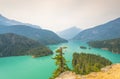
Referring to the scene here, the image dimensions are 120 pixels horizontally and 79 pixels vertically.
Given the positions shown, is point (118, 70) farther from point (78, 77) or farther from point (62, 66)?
point (62, 66)

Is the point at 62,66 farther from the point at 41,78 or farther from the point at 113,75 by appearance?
the point at 41,78

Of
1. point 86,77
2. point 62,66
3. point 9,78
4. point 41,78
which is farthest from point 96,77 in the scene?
point 9,78

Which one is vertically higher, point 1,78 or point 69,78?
point 69,78

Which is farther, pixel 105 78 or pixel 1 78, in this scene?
pixel 1 78

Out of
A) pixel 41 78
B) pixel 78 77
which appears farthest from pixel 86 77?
pixel 41 78

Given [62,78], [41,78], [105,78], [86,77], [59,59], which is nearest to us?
[105,78]

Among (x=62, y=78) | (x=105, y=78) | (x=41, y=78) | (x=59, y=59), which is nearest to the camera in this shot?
(x=105, y=78)

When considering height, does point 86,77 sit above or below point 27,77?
above

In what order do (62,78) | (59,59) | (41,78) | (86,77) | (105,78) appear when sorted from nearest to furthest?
(105,78) < (86,77) < (62,78) < (59,59) < (41,78)

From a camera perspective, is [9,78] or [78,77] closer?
[78,77]
